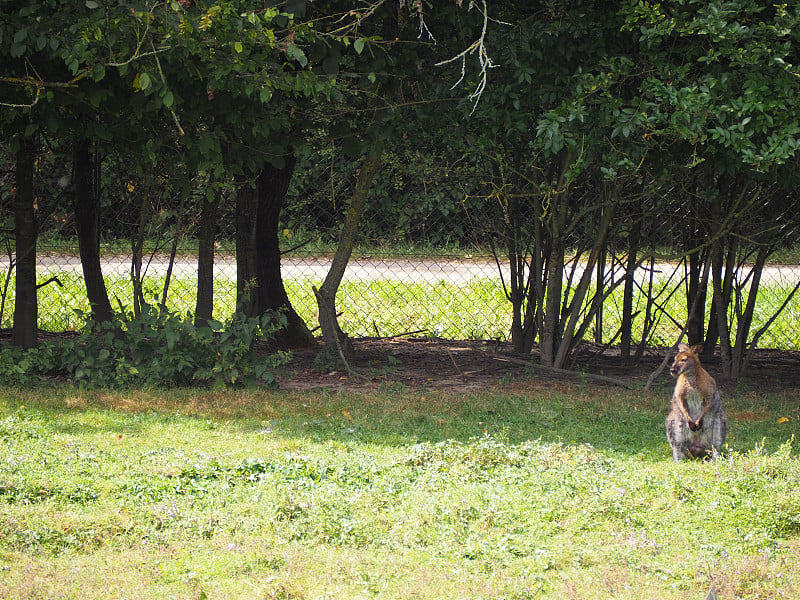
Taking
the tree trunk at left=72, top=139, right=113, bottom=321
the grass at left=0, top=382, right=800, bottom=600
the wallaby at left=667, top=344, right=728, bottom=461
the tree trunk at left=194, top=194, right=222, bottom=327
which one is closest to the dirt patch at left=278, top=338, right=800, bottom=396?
the tree trunk at left=194, top=194, right=222, bottom=327

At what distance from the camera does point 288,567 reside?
388cm

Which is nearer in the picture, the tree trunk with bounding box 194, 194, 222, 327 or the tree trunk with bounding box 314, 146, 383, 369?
the tree trunk with bounding box 314, 146, 383, 369

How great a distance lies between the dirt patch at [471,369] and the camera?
7898 millimetres

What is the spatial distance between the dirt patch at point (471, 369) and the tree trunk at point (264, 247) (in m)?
0.45

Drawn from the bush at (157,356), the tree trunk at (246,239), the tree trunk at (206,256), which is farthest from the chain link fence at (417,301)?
the bush at (157,356)

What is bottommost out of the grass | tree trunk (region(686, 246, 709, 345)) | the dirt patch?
the grass

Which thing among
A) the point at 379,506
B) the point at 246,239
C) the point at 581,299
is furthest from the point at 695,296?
the point at 379,506

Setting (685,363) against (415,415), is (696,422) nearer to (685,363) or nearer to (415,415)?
(685,363)

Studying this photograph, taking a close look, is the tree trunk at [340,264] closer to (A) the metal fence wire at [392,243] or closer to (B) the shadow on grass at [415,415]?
(A) the metal fence wire at [392,243]

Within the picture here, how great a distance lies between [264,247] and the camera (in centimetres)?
899

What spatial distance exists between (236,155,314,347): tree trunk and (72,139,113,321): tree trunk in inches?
49.7

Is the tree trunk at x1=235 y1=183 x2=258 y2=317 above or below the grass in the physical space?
above

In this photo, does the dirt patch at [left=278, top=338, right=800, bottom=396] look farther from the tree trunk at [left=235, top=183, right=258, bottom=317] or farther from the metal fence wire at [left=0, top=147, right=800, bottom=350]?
the tree trunk at [left=235, top=183, right=258, bottom=317]

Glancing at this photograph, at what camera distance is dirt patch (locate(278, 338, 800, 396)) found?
7.90m
